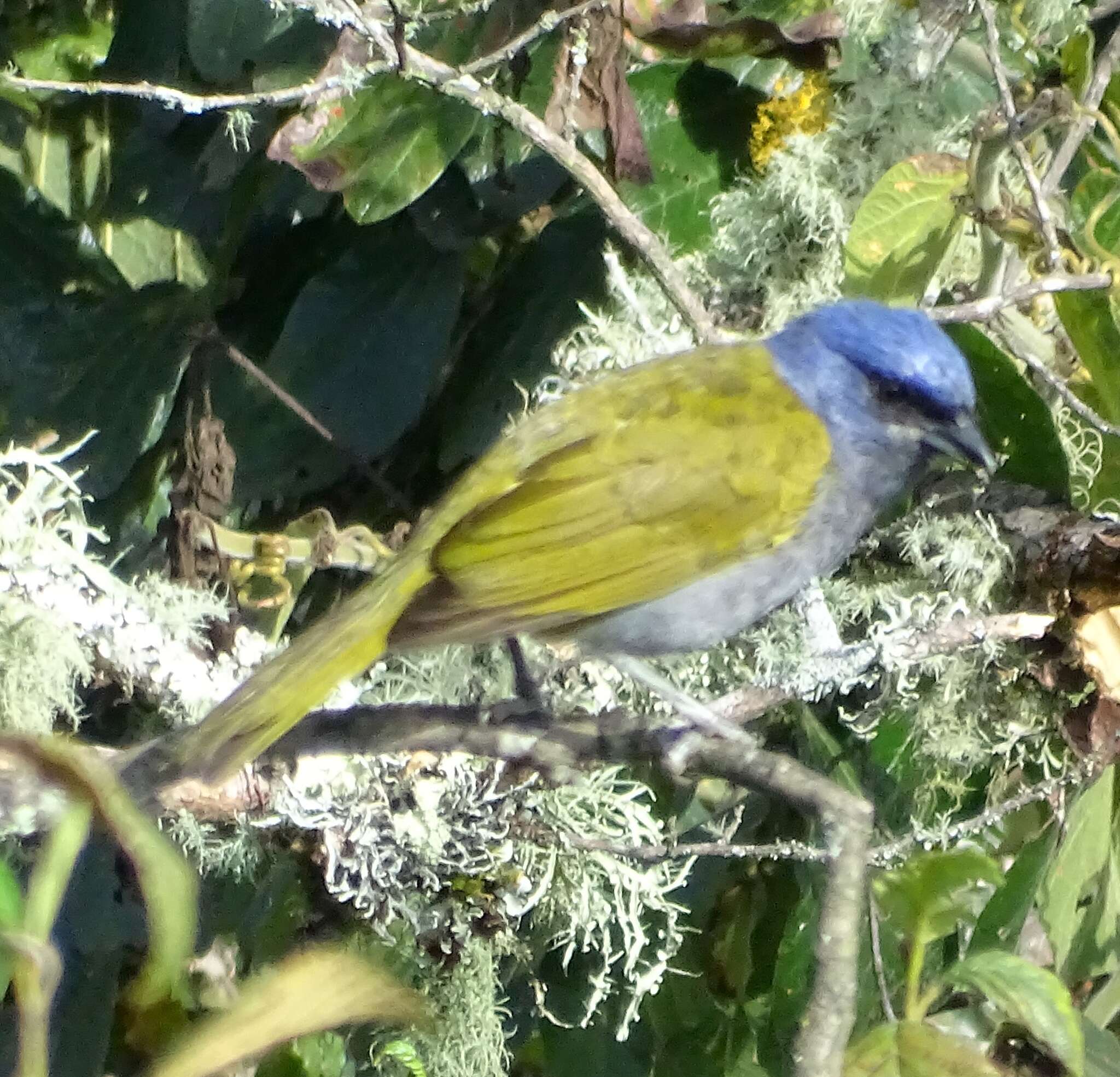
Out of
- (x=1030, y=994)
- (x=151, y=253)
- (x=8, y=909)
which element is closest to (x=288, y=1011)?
(x=8, y=909)

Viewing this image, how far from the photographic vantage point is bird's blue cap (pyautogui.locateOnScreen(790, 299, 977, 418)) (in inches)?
56.9

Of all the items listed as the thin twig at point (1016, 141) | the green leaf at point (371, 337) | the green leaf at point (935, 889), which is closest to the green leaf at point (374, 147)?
the green leaf at point (371, 337)

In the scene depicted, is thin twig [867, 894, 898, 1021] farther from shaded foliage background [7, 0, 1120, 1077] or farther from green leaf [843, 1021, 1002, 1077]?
green leaf [843, 1021, 1002, 1077]

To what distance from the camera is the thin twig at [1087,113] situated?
4.59 feet

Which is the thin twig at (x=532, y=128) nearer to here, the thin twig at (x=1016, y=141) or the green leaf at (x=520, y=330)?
the green leaf at (x=520, y=330)

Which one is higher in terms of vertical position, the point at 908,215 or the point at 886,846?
the point at 908,215

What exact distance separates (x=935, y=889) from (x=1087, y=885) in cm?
44

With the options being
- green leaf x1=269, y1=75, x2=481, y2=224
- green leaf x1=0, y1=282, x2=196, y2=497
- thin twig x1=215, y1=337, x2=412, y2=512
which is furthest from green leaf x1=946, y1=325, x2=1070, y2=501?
green leaf x1=0, y1=282, x2=196, y2=497

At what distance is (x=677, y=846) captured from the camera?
1.28 m

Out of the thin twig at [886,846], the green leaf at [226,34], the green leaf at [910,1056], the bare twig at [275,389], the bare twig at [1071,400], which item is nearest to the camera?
the green leaf at [910,1056]

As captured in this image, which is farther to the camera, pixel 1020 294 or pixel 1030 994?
pixel 1020 294

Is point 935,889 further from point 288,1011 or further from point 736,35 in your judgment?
point 736,35

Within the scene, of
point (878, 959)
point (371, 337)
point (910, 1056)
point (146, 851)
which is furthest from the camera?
point (371, 337)

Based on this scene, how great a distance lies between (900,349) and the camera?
1494 mm
